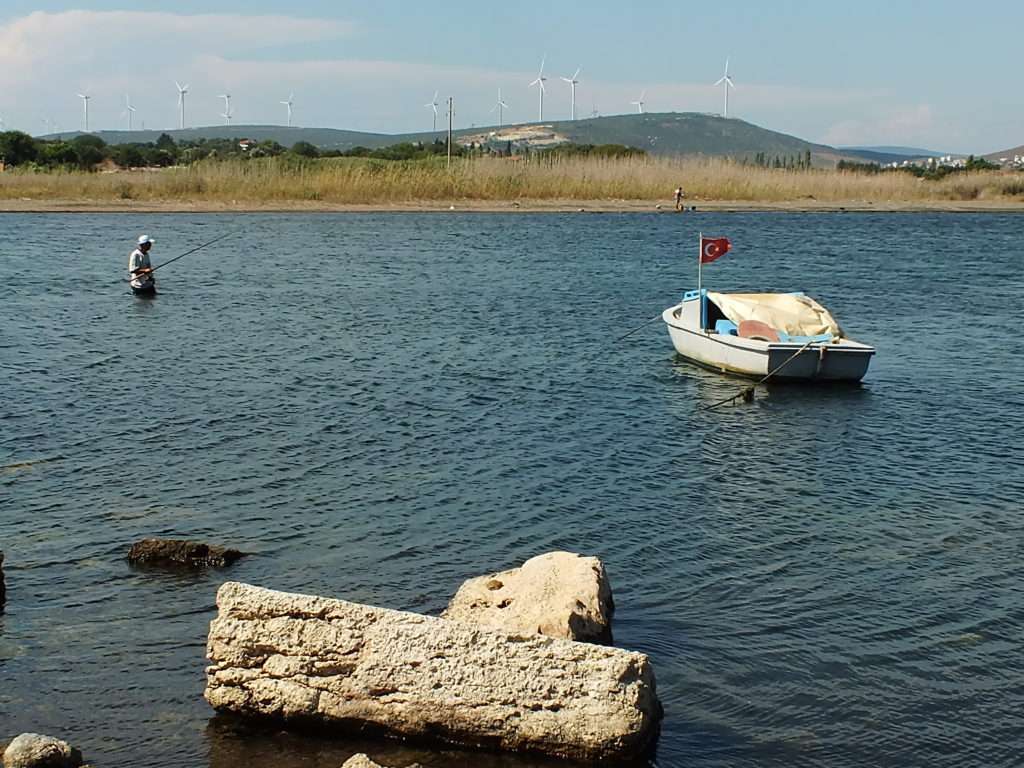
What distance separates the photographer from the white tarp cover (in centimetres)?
2453

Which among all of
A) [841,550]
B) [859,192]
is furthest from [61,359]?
[859,192]

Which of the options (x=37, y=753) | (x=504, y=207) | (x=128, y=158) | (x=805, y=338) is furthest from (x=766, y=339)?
(x=128, y=158)

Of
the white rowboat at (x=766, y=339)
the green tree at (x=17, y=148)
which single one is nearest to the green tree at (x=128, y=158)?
the green tree at (x=17, y=148)

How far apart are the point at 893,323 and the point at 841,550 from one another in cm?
2083

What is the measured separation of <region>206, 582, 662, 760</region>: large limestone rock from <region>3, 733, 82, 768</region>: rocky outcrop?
53.5 inches

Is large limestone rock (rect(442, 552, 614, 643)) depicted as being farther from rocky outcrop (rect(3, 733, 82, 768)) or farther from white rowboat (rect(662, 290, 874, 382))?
white rowboat (rect(662, 290, 874, 382))

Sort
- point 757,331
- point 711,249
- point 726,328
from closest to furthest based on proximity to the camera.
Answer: point 757,331 < point 726,328 < point 711,249

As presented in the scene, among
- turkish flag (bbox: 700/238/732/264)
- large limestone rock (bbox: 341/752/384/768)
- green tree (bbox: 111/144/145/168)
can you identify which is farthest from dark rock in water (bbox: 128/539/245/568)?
green tree (bbox: 111/144/145/168)

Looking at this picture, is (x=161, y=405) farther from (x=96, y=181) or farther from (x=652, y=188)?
(x=652, y=188)

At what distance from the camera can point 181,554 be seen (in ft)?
42.5

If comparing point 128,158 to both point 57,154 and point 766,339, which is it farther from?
point 766,339

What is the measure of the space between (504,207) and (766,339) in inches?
2234

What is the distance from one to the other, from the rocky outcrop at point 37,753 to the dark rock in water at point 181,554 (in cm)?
448

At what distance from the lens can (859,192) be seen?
9419 cm
